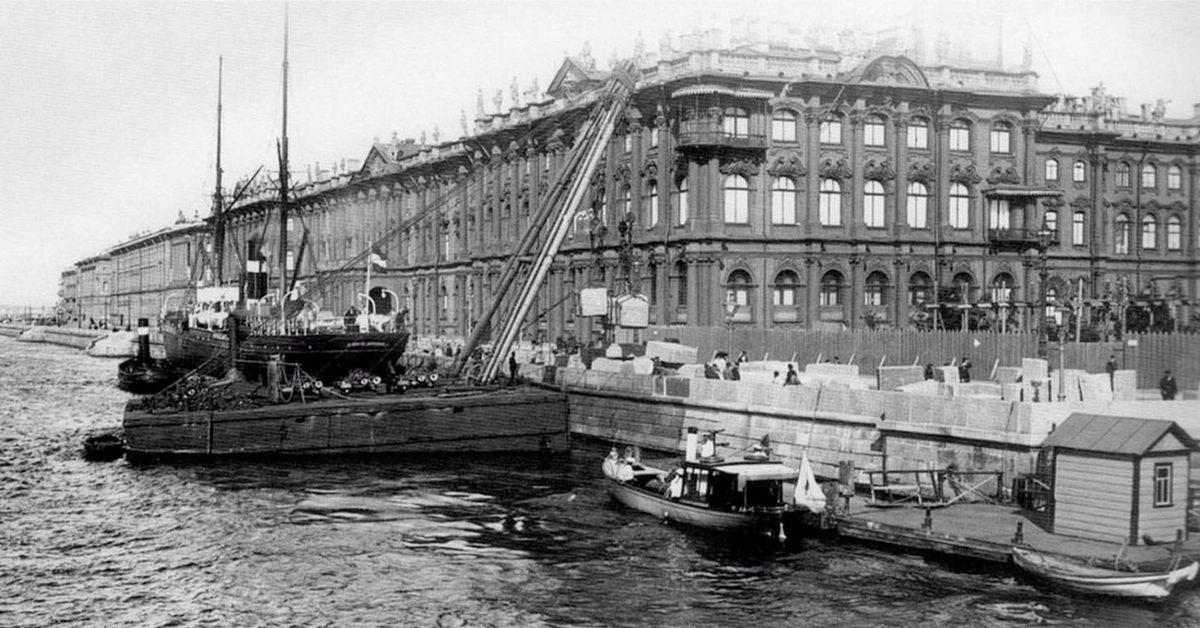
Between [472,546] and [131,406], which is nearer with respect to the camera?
[472,546]

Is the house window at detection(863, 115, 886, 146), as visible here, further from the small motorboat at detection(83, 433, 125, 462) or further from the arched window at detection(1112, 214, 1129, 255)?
the small motorboat at detection(83, 433, 125, 462)

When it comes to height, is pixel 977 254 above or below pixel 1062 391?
above

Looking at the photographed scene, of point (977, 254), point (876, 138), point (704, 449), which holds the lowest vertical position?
point (704, 449)

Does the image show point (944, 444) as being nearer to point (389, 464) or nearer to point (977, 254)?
point (389, 464)

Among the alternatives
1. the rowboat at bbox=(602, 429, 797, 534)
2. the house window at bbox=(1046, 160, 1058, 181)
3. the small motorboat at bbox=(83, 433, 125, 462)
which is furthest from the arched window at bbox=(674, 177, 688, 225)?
the rowboat at bbox=(602, 429, 797, 534)

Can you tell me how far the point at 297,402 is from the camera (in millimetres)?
49438

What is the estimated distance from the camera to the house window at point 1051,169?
267 feet

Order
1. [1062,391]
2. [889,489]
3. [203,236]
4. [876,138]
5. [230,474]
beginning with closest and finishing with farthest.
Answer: [889,489]
[1062,391]
[230,474]
[876,138]
[203,236]

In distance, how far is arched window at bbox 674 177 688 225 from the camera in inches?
2721

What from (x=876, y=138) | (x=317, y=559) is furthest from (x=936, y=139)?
(x=317, y=559)

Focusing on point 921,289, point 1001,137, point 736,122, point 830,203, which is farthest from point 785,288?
point 1001,137

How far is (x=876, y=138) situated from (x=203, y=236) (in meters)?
125

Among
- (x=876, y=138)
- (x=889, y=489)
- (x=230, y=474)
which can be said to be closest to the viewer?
(x=889, y=489)

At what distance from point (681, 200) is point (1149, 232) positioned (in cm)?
3651
